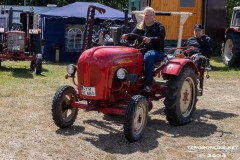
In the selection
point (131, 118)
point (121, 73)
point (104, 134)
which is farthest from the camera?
point (104, 134)

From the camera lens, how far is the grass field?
4.73 metres

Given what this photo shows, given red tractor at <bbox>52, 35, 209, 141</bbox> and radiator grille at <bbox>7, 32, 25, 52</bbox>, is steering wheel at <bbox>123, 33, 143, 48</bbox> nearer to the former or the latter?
red tractor at <bbox>52, 35, 209, 141</bbox>

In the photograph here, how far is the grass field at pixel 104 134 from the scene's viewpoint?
15.5 feet

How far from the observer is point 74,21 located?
50.1 feet

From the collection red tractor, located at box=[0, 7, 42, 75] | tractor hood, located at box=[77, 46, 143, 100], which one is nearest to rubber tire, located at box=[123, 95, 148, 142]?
tractor hood, located at box=[77, 46, 143, 100]

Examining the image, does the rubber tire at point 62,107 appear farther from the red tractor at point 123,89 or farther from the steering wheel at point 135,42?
the steering wheel at point 135,42

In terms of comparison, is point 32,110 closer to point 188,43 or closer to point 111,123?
point 111,123

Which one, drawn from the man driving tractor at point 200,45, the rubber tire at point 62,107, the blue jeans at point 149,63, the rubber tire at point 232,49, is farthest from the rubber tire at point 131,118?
the rubber tire at point 232,49

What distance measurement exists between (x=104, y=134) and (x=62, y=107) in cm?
64

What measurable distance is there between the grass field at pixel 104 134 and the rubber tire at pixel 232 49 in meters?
5.48

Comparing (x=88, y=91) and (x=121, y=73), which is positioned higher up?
(x=121, y=73)

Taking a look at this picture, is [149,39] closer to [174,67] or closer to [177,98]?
[174,67]

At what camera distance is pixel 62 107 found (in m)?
5.63

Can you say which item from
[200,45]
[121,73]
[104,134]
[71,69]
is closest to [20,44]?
[200,45]
